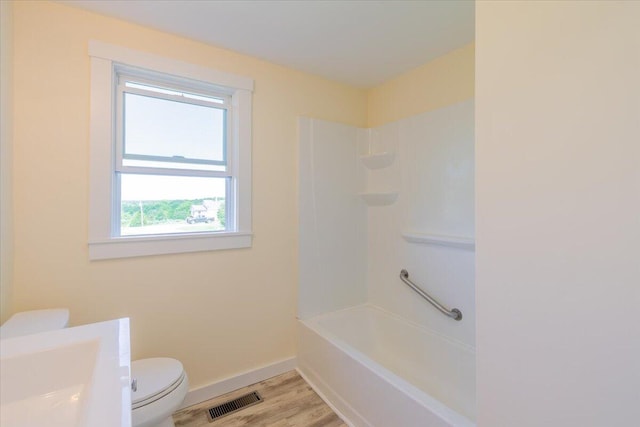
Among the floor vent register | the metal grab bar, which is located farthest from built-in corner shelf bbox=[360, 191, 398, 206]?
the floor vent register

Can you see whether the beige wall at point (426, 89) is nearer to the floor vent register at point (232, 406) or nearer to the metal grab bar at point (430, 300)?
the metal grab bar at point (430, 300)

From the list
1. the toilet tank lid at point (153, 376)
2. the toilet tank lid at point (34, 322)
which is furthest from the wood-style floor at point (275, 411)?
the toilet tank lid at point (34, 322)

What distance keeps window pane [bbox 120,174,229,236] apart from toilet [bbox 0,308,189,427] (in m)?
0.55

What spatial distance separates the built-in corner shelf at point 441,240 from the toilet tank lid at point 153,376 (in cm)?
175

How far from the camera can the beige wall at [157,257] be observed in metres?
1.42

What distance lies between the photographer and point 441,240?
194 cm

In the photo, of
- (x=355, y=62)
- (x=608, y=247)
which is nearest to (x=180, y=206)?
(x=355, y=62)

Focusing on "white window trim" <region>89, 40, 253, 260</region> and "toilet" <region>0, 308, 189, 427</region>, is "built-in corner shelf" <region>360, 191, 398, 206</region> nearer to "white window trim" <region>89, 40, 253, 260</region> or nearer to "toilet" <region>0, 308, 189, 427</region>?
"white window trim" <region>89, 40, 253, 260</region>

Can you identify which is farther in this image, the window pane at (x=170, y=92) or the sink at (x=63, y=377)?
the window pane at (x=170, y=92)

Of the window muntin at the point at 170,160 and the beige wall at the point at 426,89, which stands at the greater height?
the beige wall at the point at 426,89

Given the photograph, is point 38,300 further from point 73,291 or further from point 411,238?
point 411,238

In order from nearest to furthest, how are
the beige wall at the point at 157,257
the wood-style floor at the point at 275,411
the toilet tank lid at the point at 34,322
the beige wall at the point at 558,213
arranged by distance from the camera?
the beige wall at the point at 558,213
the toilet tank lid at the point at 34,322
the beige wall at the point at 157,257
the wood-style floor at the point at 275,411

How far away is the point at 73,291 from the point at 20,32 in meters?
1.36

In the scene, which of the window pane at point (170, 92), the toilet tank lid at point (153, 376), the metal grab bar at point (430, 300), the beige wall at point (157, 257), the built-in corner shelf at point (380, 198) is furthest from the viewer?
the built-in corner shelf at point (380, 198)
